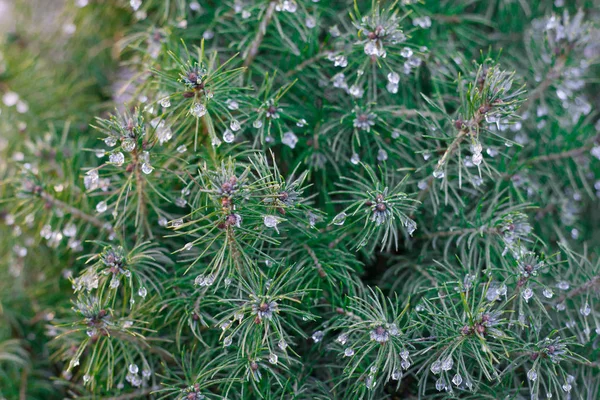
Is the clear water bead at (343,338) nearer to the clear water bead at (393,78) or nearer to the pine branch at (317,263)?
the pine branch at (317,263)

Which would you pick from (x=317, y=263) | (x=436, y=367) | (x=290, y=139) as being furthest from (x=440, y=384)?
(x=290, y=139)

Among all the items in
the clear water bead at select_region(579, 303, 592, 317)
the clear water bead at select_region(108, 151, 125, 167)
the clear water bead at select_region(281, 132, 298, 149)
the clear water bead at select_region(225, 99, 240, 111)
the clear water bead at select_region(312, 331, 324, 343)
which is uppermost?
the clear water bead at select_region(225, 99, 240, 111)

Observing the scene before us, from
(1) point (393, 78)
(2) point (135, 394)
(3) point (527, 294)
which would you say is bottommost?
(2) point (135, 394)

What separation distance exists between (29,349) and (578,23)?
2.40 feet

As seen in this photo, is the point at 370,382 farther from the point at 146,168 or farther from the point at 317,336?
the point at 146,168

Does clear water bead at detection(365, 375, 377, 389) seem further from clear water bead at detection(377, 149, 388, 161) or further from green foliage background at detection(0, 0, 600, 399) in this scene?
clear water bead at detection(377, 149, 388, 161)

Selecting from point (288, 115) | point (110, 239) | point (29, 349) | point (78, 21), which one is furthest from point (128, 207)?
point (78, 21)

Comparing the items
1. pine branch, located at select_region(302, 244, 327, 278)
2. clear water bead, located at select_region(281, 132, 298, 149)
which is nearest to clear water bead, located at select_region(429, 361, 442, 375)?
pine branch, located at select_region(302, 244, 327, 278)

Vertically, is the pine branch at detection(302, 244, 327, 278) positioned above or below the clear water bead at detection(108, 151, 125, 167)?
below

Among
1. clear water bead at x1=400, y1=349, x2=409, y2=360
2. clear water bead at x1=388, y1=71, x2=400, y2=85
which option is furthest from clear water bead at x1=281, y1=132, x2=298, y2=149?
clear water bead at x1=400, y1=349, x2=409, y2=360

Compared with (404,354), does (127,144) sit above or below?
above

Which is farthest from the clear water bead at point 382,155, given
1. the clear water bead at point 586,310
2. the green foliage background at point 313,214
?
the clear water bead at point 586,310

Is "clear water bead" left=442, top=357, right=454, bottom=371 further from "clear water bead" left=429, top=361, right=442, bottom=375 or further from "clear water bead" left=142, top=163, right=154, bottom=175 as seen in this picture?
"clear water bead" left=142, top=163, right=154, bottom=175

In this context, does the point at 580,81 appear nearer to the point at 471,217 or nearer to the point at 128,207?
the point at 471,217
